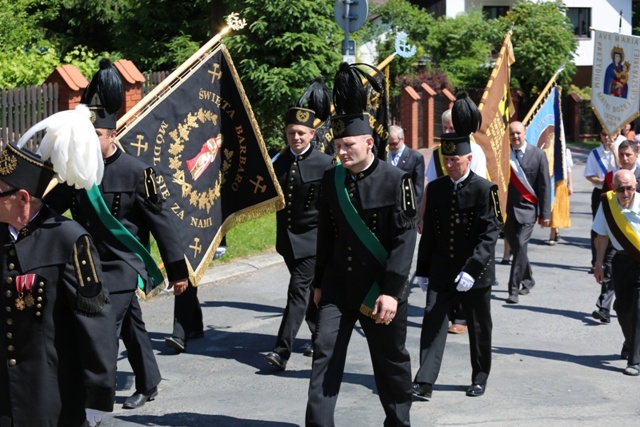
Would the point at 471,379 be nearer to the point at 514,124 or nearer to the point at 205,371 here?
the point at 205,371

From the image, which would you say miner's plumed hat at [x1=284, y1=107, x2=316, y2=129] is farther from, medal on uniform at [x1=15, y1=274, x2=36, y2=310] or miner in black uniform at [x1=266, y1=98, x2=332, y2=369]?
medal on uniform at [x1=15, y1=274, x2=36, y2=310]

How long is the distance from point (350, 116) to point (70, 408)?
2.56m

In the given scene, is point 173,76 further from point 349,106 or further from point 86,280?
point 86,280

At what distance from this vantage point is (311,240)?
9.47 metres

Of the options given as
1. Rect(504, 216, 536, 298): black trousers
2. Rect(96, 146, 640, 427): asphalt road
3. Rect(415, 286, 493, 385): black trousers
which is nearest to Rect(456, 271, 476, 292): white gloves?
Rect(415, 286, 493, 385): black trousers

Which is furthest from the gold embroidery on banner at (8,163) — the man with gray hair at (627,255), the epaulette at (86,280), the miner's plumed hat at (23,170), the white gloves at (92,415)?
the man with gray hair at (627,255)

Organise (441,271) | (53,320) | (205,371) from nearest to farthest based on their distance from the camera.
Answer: (53,320) → (441,271) → (205,371)

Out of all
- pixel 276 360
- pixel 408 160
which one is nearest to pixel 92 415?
pixel 276 360

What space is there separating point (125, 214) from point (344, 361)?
5.74 feet

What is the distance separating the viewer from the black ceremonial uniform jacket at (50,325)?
508 cm

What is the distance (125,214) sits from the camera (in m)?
7.58

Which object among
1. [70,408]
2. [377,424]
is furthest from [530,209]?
[70,408]

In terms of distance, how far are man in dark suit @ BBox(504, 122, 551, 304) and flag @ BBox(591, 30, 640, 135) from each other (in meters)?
3.56

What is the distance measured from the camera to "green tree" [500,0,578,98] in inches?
1639
